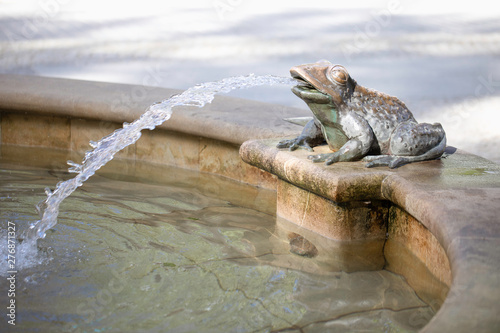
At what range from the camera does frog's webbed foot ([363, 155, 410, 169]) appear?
9.68 feet

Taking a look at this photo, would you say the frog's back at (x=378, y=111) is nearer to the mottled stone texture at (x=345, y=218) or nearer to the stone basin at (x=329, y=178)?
the stone basin at (x=329, y=178)

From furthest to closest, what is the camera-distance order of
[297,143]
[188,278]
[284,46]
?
[284,46] < [297,143] < [188,278]

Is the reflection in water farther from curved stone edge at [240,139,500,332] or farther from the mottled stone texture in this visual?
curved stone edge at [240,139,500,332]

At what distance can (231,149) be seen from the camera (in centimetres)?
418

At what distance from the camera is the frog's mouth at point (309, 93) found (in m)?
2.98

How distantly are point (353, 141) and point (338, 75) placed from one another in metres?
0.33

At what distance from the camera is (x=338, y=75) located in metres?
2.99

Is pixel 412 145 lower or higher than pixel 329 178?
higher

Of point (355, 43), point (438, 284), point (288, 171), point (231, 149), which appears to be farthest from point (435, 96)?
point (438, 284)

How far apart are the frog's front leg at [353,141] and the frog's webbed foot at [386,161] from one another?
0.05 metres

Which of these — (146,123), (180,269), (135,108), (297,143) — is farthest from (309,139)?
(135,108)

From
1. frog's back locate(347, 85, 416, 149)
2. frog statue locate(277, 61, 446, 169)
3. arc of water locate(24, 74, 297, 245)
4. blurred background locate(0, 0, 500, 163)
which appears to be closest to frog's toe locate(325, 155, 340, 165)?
frog statue locate(277, 61, 446, 169)

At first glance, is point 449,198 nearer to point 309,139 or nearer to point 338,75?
point 338,75

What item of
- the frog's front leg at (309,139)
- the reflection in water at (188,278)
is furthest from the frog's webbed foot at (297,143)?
the reflection in water at (188,278)
